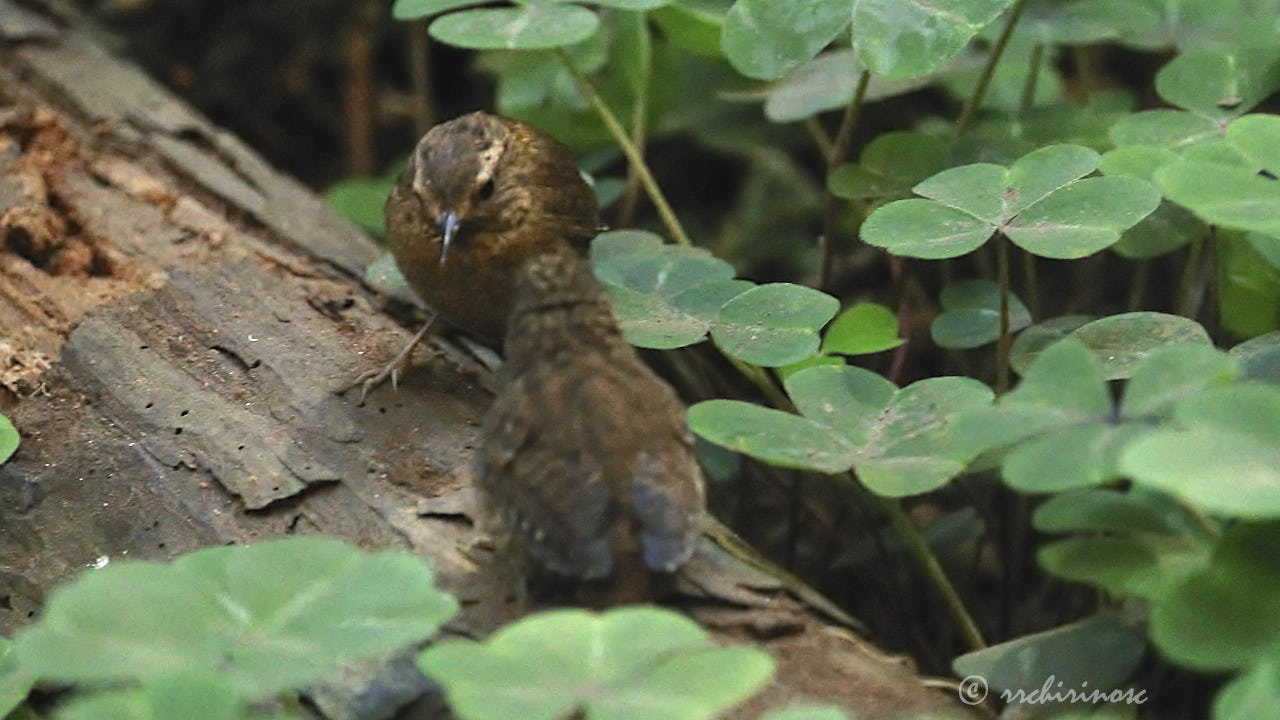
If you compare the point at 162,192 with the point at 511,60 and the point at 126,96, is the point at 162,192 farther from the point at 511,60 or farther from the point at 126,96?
the point at 511,60

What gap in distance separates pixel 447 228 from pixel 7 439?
40.4 inches

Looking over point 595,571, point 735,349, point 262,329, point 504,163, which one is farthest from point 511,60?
point 595,571

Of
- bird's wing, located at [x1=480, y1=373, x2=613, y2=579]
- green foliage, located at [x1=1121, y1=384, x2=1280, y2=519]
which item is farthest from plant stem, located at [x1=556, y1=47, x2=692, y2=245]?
green foliage, located at [x1=1121, y1=384, x2=1280, y2=519]

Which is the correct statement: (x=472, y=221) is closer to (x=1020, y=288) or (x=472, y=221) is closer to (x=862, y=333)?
(x=862, y=333)

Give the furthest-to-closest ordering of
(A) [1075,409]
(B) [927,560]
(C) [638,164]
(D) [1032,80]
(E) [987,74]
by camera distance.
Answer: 1. (D) [1032,80]
2. (C) [638,164]
3. (E) [987,74]
4. (B) [927,560]
5. (A) [1075,409]

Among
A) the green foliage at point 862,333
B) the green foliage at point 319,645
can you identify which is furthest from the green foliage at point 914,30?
the green foliage at point 319,645

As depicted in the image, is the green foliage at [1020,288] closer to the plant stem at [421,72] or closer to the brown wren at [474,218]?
the brown wren at [474,218]

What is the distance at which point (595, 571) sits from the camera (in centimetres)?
221

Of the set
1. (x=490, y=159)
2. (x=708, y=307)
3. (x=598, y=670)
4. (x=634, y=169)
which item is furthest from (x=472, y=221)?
(x=598, y=670)

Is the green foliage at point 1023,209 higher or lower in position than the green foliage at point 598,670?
higher

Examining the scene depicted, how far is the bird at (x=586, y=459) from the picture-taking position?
2.24 m

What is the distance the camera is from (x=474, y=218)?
10.5 ft

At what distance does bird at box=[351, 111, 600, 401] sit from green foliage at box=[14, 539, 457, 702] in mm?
972

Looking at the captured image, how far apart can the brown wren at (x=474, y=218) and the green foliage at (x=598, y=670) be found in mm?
1312
